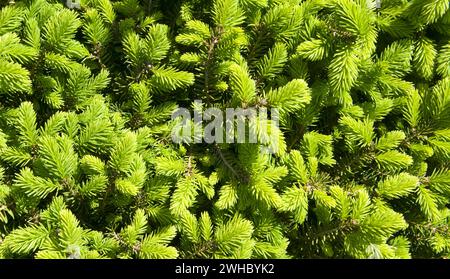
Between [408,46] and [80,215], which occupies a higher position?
[408,46]

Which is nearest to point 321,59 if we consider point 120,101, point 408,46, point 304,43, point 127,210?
point 304,43

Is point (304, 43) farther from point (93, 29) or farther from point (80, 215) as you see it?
point (80, 215)
